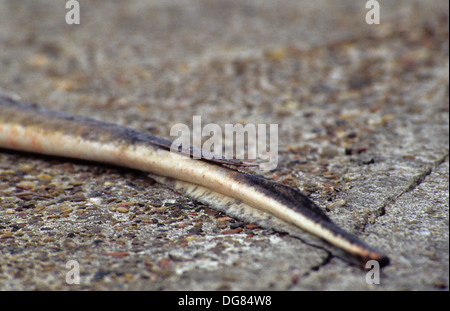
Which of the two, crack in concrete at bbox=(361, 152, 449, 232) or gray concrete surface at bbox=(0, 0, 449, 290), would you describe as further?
crack in concrete at bbox=(361, 152, 449, 232)

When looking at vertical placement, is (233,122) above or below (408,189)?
above

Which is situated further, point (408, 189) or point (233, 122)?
point (233, 122)

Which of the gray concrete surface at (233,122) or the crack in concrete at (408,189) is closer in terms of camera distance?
the gray concrete surface at (233,122)

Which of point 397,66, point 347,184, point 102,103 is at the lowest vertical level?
point 347,184

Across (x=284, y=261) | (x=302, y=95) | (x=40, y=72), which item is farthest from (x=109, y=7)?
(x=284, y=261)

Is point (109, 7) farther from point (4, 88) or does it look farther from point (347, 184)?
point (347, 184)
